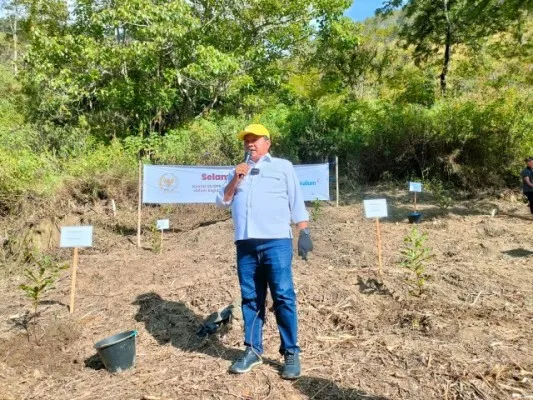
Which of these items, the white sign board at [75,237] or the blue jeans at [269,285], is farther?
the white sign board at [75,237]

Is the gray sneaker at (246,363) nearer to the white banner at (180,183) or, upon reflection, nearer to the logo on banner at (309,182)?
the white banner at (180,183)

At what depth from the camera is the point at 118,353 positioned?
139 inches

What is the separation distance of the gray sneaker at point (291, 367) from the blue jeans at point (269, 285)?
5cm

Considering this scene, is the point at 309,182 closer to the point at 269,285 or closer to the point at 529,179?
the point at 529,179

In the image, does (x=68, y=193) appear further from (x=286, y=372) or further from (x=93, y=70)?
(x=286, y=372)

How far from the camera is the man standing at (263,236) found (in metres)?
3.18

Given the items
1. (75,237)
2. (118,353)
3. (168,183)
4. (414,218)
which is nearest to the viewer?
(118,353)

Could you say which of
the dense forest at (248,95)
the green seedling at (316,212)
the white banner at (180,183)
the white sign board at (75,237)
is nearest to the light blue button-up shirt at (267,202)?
the white sign board at (75,237)

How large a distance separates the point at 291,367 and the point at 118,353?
52.7 inches

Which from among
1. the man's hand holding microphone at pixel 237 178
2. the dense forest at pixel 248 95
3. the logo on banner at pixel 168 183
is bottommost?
the man's hand holding microphone at pixel 237 178

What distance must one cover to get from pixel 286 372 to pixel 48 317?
2.89m

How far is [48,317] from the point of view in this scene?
4.82 m

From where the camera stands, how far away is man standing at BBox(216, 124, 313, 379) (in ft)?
10.4

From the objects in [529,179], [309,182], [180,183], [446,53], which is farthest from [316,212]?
[446,53]
